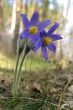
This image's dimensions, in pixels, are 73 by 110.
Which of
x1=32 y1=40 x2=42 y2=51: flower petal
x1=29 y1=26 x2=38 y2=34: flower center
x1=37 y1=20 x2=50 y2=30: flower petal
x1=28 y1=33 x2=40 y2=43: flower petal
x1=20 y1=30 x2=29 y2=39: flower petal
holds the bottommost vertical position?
x1=32 y1=40 x2=42 y2=51: flower petal

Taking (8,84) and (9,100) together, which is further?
(8,84)

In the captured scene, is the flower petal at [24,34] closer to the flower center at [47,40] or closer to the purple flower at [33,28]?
the purple flower at [33,28]

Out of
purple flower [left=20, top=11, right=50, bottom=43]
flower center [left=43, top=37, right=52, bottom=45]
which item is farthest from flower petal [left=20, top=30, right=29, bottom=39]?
flower center [left=43, top=37, right=52, bottom=45]

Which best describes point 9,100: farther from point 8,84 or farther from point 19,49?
point 8,84

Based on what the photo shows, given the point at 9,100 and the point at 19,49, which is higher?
the point at 19,49

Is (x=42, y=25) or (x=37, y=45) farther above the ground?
(x=42, y=25)

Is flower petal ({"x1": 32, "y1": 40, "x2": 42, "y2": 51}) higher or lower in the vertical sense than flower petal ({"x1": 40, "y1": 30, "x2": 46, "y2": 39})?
lower

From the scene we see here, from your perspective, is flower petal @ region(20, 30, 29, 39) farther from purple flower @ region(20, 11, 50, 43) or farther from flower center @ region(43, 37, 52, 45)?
flower center @ region(43, 37, 52, 45)

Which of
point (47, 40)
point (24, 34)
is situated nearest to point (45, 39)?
point (47, 40)

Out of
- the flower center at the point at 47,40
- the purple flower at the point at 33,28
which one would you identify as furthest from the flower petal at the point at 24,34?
the flower center at the point at 47,40

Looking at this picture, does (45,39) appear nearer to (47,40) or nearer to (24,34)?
(47,40)

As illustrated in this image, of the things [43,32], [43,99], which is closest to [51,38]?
[43,32]
